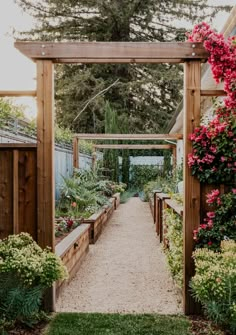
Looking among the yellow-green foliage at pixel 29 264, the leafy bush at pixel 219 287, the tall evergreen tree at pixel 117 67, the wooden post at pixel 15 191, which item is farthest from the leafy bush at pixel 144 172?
the leafy bush at pixel 219 287

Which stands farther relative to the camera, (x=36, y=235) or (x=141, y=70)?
(x=141, y=70)

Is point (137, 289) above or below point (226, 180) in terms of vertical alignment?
below

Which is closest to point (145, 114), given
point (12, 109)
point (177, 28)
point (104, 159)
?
Answer: point (177, 28)

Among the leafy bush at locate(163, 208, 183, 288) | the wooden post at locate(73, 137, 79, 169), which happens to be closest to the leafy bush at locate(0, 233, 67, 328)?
the leafy bush at locate(163, 208, 183, 288)

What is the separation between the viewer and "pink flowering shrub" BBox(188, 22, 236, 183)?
4062 mm

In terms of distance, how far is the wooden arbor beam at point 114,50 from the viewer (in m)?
4.20

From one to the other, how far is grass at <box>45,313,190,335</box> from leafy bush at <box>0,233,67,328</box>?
13.6 inches

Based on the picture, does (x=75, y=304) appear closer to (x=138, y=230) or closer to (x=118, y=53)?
(x=118, y=53)

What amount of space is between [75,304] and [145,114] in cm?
1974

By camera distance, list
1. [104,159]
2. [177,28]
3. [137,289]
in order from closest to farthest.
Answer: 1. [137,289]
2. [104,159]
3. [177,28]

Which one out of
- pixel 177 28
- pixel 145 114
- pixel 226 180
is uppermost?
pixel 177 28

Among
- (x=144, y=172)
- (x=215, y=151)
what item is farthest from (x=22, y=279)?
(x=144, y=172)

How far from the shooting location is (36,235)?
14.3 ft

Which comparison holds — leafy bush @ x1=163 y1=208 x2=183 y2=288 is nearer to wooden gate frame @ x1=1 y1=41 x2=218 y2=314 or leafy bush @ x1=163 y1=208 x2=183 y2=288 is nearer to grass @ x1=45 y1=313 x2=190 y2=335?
wooden gate frame @ x1=1 y1=41 x2=218 y2=314
